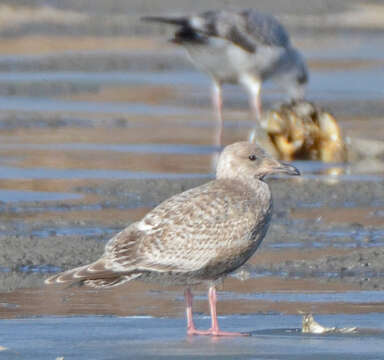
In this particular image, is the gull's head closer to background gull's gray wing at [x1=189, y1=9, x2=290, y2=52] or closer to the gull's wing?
the gull's wing

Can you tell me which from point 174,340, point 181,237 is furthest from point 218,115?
point 174,340

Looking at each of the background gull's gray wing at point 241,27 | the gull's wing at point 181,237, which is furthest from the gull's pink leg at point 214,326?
the background gull's gray wing at point 241,27

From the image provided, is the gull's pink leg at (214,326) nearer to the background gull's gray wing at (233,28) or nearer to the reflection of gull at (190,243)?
the reflection of gull at (190,243)

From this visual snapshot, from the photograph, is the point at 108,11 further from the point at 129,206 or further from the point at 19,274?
the point at 19,274

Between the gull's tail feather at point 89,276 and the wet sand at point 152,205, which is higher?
the gull's tail feather at point 89,276

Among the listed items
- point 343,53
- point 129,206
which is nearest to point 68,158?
point 129,206

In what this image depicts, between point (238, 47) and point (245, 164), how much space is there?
30.5ft

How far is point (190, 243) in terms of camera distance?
6.80 m

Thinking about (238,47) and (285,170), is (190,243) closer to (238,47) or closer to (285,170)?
(285,170)

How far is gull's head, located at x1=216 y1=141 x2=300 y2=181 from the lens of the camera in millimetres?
7234

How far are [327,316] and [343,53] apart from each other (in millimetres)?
17010

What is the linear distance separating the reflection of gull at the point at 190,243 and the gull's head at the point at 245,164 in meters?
0.21

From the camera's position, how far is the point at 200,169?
12.3m

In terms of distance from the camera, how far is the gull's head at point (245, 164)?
723cm
